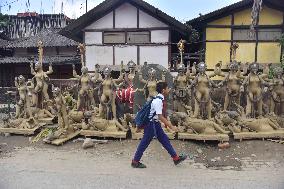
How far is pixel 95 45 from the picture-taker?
17.7 metres

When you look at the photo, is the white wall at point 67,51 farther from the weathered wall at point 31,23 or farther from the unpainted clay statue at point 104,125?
the unpainted clay statue at point 104,125

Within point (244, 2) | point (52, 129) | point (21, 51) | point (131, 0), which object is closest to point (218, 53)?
point (244, 2)

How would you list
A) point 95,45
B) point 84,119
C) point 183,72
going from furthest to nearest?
point 95,45, point 183,72, point 84,119

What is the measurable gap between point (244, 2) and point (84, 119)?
33.7ft

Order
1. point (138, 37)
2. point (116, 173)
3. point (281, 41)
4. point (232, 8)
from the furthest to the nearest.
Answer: point (138, 37) → point (232, 8) → point (281, 41) → point (116, 173)

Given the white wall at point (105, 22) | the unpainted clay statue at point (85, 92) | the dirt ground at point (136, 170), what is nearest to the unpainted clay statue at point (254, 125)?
the dirt ground at point (136, 170)

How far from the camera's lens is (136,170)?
7.66 m

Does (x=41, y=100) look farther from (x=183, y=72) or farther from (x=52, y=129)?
(x=183, y=72)

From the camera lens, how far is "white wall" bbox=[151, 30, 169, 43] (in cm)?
1714

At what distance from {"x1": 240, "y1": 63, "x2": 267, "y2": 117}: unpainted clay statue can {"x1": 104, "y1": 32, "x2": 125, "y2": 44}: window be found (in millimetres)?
8391

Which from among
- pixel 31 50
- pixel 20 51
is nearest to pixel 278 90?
pixel 31 50

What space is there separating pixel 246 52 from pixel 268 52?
3.52 ft

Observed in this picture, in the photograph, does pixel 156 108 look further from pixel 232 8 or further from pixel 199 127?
pixel 232 8

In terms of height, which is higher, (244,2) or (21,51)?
(244,2)
